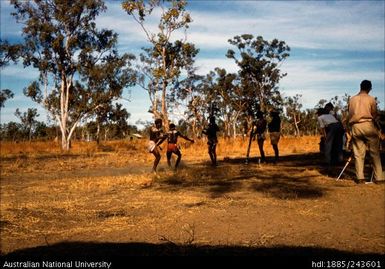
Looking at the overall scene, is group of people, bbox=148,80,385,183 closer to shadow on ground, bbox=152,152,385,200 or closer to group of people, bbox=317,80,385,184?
group of people, bbox=317,80,385,184

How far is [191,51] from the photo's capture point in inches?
1385

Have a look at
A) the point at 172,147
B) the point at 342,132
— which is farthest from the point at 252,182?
the point at 172,147

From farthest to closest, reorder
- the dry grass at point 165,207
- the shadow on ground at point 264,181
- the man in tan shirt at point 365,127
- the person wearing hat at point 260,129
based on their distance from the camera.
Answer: the person wearing hat at point 260,129 → the shadow on ground at point 264,181 → the man in tan shirt at point 365,127 → the dry grass at point 165,207

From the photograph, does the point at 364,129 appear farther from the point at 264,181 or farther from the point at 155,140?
the point at 155,140

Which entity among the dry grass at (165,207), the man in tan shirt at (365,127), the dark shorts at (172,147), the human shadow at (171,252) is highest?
the man in tan shirt at (365,127)

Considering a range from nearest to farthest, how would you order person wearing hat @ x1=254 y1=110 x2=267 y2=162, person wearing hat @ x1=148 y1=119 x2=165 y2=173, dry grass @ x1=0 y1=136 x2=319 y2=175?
person wearing hat @ x1=148 y1=119 x2=165 y2=173
person wearing hat @ x1=254 y1=110 x2=267 y2=162
dry grass @ x1=0 y1=136 x2=319 y2=175

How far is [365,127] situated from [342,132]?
3053 millimetres

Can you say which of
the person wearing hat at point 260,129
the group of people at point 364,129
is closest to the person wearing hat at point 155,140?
the person wearing hat at point 260,129

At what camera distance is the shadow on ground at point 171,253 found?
360 cm

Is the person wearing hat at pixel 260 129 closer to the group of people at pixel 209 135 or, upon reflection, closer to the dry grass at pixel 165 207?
the group of people at pixel 209 135

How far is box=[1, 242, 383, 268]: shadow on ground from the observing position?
360 cm

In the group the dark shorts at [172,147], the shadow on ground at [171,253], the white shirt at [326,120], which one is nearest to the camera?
the shadow on ground at [171,253]

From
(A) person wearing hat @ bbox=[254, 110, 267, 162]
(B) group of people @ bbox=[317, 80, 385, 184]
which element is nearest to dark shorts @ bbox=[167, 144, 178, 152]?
(A) person wearing hat @ bbox=[254, 110, 267, 162]

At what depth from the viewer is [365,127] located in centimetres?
831
